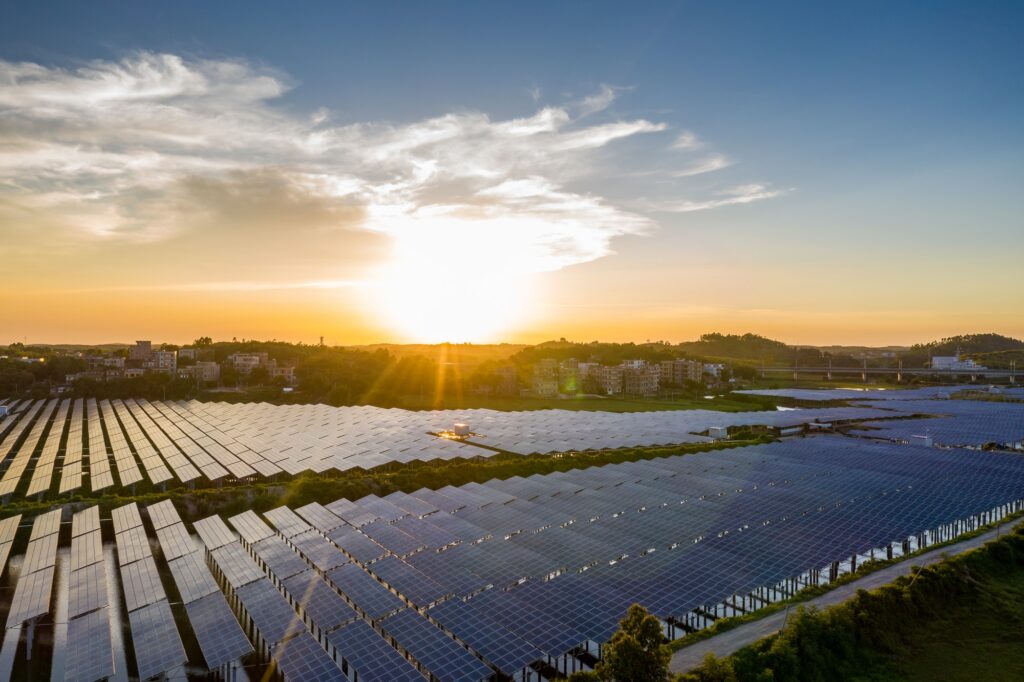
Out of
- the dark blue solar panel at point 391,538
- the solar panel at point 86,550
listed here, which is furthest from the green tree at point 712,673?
the solar panel at point 86,550

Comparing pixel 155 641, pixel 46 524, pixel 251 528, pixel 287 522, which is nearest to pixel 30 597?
pixel 155 641

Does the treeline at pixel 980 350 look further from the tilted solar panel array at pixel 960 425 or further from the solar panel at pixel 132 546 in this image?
the solar panel at pixel 132 546

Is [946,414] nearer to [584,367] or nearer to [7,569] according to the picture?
[584,367]

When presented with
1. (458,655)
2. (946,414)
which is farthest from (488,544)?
(946,414)

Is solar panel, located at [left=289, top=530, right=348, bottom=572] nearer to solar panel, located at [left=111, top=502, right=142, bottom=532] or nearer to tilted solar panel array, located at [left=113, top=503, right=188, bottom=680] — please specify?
tilted solar panel array, located at [left=113, top=503, right=188, bottom=680]

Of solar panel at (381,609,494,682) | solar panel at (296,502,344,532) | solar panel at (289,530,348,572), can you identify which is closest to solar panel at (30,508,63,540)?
solar panel at (296,502,344,532)

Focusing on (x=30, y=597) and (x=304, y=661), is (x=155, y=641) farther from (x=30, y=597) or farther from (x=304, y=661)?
(x=30, y=597)
